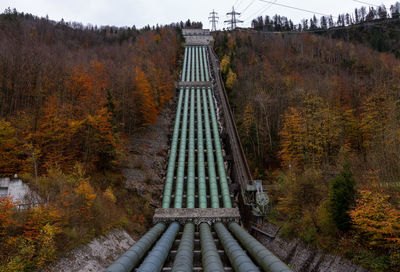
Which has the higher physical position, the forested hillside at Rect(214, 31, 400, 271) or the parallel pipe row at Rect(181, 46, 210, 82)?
the parallel pipe row at Rect(181, 46, 210, 82)

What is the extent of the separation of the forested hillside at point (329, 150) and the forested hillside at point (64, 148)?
40.1 feet

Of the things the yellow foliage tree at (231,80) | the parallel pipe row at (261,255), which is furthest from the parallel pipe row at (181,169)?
the yellow foliage tree at (231,80)

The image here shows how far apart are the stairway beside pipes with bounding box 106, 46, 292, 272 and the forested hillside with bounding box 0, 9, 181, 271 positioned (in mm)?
3275

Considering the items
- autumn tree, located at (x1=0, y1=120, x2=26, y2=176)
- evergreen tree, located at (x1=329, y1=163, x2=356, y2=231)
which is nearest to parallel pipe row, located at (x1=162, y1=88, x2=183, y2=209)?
autumn tree, located at (x1=0, y1=120, x2=26, y2=176)

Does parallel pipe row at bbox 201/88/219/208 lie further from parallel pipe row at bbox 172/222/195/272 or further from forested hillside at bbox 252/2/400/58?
forested hillside at bbox 252/2/400/58

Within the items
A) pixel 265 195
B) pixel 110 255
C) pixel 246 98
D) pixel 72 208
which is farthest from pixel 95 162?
pixel 246 98

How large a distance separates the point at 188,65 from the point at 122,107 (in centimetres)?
3443

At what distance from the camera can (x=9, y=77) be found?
2323 centimetres

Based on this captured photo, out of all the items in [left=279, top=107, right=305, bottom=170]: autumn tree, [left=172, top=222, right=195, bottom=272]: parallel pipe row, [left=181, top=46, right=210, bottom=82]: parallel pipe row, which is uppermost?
[left=181, top=46, right=210, bottom=82]: parallel pipe row

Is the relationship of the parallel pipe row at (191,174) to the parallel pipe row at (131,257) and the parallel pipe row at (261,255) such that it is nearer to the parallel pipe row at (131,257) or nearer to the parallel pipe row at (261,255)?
the parallel pipe row at (261,255)

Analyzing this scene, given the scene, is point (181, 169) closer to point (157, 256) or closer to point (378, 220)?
point (157, 256)

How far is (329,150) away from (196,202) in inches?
576

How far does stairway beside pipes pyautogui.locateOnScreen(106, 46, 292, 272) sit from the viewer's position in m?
8.68

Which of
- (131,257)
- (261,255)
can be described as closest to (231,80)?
(261,255)
